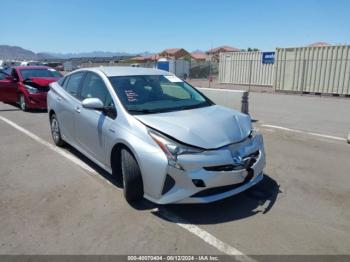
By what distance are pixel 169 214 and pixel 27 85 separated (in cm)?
894

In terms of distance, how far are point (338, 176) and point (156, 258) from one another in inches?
132

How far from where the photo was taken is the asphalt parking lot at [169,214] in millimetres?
3145

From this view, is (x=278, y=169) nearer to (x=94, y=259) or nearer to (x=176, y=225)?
(x=176, y=225)

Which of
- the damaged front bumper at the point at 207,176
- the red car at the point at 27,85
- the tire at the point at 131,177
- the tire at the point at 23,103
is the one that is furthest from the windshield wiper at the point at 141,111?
the tire at the point at 23,103

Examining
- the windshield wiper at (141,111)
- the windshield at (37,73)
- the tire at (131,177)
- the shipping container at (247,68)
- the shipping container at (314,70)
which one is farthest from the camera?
the shipping container at (247,68)

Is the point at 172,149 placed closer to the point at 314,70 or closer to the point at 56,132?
the point at 56,132

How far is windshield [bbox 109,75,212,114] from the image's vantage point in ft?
14.0

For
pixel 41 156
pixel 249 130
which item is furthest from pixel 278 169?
pixel 41 156

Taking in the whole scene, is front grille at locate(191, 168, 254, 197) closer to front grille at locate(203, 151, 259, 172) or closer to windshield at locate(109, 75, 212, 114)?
front grille at locate(203, 151, 259, 172)

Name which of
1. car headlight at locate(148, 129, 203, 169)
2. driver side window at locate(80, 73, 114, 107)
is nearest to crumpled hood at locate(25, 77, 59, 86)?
driver side window at locate(80, 73, 114, 107)

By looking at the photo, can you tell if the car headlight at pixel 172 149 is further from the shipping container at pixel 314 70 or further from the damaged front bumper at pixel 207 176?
the shipping container at pixel 314 70

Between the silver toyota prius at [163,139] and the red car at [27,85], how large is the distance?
6320 mm

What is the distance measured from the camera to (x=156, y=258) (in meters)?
2.95

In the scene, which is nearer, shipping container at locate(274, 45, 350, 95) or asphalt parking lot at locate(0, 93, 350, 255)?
asphalt parking lot at locate(0, 93, 350, 255)
